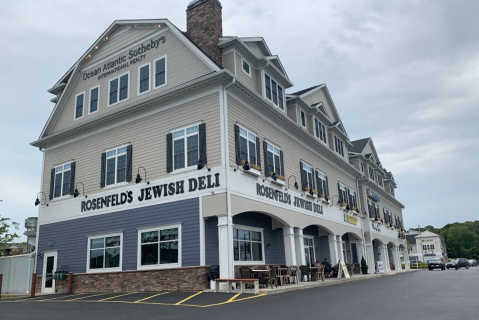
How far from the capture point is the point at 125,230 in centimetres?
1864

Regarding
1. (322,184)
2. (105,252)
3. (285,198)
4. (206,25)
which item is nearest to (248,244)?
(285,198)

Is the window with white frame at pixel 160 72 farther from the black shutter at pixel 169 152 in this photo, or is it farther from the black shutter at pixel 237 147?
the black shutter at pixel 237 147

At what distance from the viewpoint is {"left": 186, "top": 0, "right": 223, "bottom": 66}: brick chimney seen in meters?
19.0

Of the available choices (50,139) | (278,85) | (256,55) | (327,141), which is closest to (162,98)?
(256,55)

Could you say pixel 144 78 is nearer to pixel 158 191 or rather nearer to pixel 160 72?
pixel 160 72

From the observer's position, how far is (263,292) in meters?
14.5

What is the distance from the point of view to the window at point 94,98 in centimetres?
2182

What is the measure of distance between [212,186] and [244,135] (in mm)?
3124

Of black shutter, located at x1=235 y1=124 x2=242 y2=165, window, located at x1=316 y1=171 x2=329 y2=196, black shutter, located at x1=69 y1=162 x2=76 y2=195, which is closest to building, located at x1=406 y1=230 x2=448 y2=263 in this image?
window, located at x1=316 y1=171 x2=329 y2=196

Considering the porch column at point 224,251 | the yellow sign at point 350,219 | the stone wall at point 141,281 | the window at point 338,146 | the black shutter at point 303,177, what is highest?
the window at point 338,146

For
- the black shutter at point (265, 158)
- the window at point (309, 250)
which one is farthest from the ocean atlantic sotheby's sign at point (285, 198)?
the window at point (309, 250)

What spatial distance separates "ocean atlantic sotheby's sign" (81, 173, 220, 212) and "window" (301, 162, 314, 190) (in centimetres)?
841

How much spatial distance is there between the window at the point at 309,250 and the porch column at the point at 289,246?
15.9 ft

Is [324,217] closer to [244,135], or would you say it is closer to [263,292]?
[244,135]
